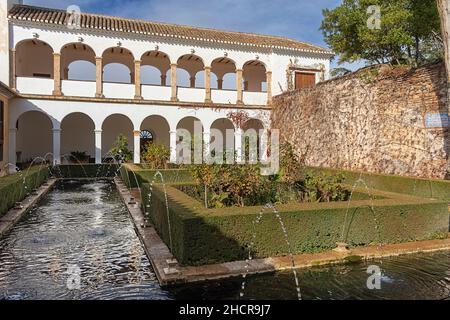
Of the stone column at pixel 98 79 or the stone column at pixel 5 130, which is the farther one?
the stone column at pixel 98 79

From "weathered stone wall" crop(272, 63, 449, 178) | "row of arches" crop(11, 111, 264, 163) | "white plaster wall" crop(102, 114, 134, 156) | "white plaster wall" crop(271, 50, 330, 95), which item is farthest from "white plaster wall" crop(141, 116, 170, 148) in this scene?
"weathered stone wall" crop(272, 63, 449, 178)

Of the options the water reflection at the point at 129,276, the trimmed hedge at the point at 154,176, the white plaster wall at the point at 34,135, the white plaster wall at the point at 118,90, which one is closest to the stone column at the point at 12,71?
the white plaster wall at the point at 34,135

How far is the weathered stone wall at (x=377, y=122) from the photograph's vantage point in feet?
40.0

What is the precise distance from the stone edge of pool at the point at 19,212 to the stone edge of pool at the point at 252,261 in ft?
9.22

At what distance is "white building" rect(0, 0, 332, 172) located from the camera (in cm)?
1964

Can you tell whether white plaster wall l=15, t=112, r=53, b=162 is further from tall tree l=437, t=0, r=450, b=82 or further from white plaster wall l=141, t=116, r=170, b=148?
tall tree l=437, t=0, r=450, b=82

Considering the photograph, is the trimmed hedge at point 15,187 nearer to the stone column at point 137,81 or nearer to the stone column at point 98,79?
the stone column at point 98,79

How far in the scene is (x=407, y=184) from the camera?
11.3 metres

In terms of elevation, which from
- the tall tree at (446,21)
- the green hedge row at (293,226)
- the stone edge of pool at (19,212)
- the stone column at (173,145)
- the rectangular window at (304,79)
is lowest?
the stone edge of pool at (19,212)

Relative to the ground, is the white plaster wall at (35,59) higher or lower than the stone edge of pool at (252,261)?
higher

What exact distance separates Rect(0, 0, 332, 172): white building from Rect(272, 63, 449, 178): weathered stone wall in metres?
4.90

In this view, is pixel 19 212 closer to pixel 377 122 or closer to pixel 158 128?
pixel 377 122

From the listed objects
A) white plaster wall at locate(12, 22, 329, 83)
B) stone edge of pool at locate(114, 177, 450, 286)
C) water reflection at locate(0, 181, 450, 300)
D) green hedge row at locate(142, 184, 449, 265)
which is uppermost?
white plaster wall at locate(12, 22, 329, 83)
